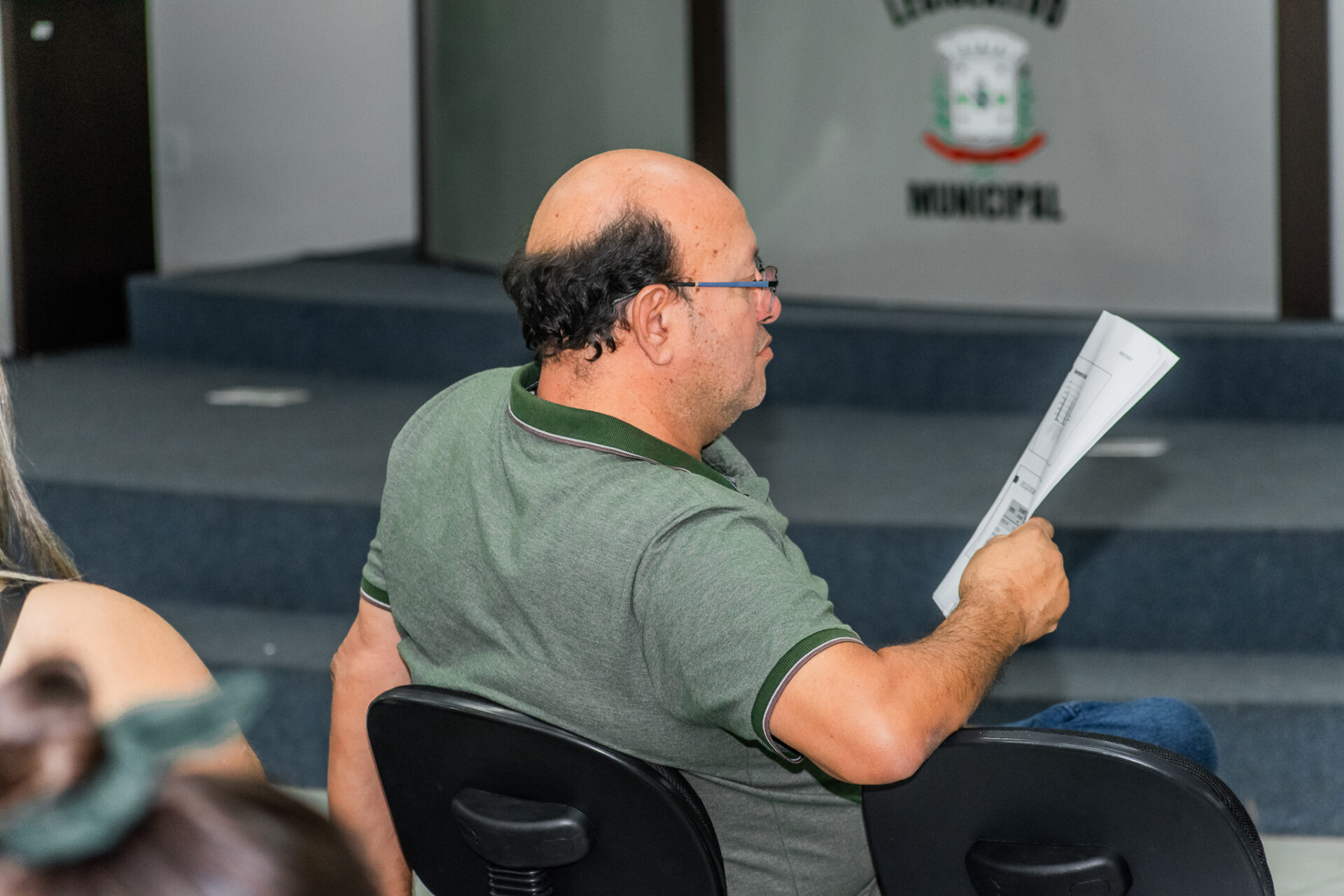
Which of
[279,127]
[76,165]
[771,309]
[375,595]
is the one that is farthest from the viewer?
[279,127]

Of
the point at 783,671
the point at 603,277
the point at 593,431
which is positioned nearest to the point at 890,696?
the point at 783,671

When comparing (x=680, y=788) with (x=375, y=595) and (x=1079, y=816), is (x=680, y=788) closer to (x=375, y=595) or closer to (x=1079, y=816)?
(x=1079, y=816)

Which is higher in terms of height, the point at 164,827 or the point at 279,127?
the point at 279,127

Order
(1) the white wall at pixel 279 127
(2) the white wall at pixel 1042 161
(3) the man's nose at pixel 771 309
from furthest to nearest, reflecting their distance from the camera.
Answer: (1) the white wall at pixel 279 127, (2) the white wall at pixel 1042 161, (3) the man's nose at pixel 771 309

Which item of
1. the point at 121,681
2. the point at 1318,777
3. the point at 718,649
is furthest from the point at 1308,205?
the point at 121,681

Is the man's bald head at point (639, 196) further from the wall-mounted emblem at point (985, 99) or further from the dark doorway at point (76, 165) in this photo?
the dark doorway at point (76, 165)

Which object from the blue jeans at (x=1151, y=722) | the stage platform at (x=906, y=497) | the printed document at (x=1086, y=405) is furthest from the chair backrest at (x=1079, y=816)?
the stage platform at (x=906, y=497)

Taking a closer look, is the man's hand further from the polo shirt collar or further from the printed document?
the polo shirt collar

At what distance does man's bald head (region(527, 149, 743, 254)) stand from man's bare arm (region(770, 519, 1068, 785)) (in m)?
0.42

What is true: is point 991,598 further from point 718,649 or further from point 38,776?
point 38,776

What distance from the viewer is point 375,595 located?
1.52 metres

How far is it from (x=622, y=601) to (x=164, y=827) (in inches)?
28.5

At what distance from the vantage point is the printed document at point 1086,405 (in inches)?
50.8

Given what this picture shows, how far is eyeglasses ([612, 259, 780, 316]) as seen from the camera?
133 cm
